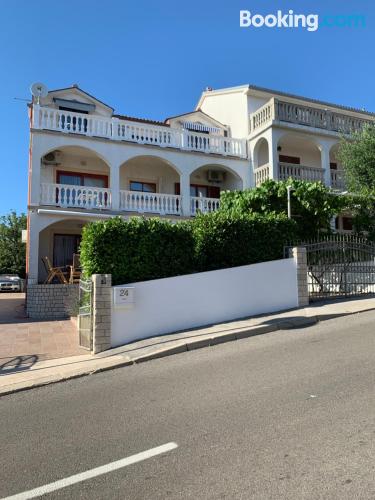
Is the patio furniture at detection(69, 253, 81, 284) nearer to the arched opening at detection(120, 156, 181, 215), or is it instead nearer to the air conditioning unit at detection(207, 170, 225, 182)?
the arched opening at detection(120, 156, 181, 215)

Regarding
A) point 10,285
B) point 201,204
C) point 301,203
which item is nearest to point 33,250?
point 201,204

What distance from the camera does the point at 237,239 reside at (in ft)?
36.3

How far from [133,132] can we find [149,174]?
2.34 m

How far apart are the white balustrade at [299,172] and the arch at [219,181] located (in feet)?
6.75

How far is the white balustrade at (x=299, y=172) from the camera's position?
18281 mm

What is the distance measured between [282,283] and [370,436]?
7402mm

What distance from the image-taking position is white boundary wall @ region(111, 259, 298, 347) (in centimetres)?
863

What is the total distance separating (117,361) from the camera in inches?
283

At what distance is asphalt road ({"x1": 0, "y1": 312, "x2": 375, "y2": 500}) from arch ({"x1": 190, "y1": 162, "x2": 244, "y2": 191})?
45.8 feet

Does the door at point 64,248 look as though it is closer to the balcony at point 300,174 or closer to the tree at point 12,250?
the balcony at point 300,174

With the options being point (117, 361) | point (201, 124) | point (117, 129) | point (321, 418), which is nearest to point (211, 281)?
point (117, 361)

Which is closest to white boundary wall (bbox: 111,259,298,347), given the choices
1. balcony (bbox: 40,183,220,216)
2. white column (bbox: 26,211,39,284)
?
balcony (bbox: 40,183,220,216)

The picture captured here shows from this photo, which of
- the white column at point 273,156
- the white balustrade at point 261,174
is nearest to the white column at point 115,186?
the white balustrade at point 261,174

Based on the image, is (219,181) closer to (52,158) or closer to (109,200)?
(109,200)
